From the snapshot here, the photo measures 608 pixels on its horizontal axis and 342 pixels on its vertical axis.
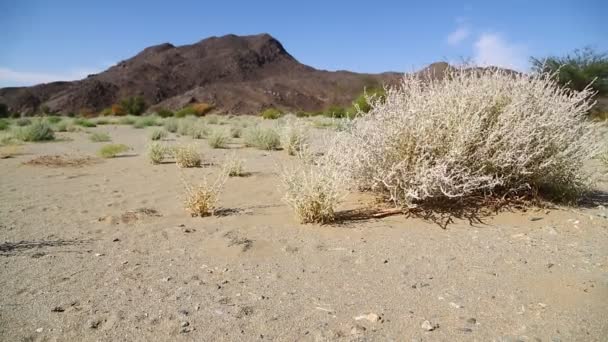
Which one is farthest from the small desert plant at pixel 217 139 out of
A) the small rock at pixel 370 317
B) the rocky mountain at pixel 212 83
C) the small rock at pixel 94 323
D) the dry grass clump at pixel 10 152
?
the rocky mountain at pixel 212 83

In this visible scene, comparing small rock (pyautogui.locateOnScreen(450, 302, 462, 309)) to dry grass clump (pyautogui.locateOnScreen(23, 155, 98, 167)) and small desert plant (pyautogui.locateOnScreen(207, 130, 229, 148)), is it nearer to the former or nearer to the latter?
dry grass clump (pyautogui.locateOnScreen(23, 155, 98, 167))

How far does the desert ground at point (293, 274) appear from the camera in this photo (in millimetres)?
2607

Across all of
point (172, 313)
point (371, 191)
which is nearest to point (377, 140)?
point (371, 191)

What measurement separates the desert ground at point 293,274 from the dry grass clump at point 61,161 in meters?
3.24

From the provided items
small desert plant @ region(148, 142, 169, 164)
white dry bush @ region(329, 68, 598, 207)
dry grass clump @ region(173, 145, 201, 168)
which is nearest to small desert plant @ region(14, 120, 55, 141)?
small desert plant @ region(148, 142, 169, 164)

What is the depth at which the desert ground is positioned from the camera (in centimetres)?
261

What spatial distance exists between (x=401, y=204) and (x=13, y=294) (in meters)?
3.35

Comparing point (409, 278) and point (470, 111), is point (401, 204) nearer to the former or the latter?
point (470, 111)

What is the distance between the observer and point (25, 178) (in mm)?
7336

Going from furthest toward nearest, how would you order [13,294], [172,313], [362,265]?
[362,265], [13,294], [172,313]

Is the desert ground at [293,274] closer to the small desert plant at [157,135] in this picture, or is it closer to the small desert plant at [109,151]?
the small desert plant at [109,151]

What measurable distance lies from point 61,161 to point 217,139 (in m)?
3.74

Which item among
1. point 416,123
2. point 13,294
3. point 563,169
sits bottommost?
point 13,294

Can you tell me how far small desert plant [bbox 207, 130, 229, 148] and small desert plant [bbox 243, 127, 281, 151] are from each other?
1.93ft
